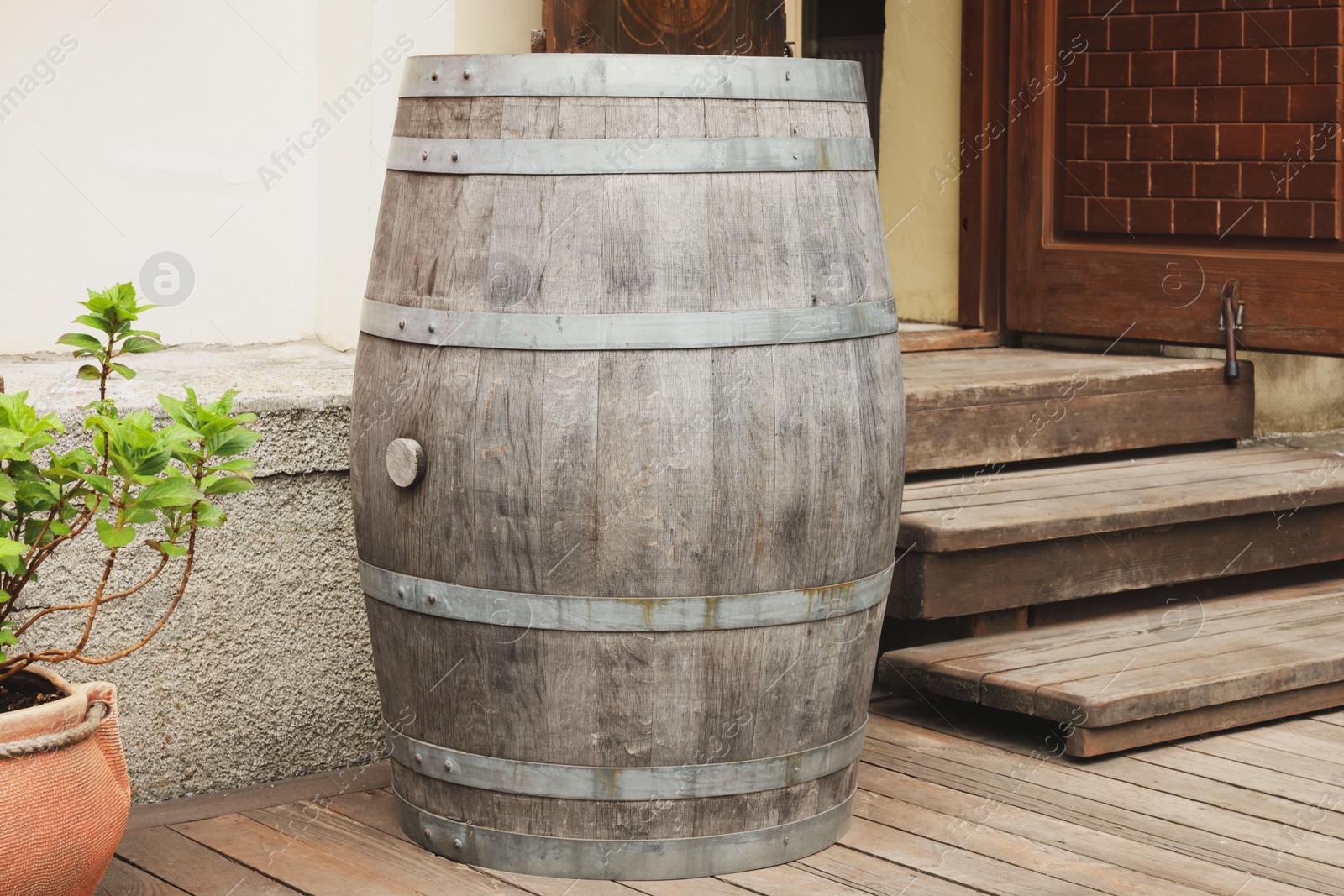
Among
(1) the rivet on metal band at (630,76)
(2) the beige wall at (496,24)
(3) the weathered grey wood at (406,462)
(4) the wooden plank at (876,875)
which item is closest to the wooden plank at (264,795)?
(3) the weathered grey wood at (406,462)

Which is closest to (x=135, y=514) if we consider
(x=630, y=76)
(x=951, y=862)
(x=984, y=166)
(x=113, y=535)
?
(x=113, y=535)

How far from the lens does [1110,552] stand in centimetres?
329

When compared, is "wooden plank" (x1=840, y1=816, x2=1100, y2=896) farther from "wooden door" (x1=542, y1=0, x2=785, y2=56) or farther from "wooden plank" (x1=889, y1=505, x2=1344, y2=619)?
"wooden door" (x1=542, y1=0, x2=785, y2=56)

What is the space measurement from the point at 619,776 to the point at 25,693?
0.80m

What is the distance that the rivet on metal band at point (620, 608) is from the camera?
220cm

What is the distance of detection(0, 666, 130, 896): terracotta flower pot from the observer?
187 centimetres

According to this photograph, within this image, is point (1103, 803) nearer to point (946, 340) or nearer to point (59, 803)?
point (59, 803)

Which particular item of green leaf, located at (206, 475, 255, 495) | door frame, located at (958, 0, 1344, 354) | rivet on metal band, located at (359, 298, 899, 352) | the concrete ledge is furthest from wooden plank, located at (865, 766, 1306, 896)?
door frame, located at (958, 0, 1344, 354)

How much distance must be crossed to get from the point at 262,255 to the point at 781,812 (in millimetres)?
1516

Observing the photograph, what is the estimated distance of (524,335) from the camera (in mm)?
2180

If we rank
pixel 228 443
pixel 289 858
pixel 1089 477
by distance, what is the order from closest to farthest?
pixel 228 443 < pixel 289 858 < pixel 1089 477

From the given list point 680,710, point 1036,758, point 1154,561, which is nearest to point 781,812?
point 680,710

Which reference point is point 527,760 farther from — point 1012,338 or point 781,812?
point 1012,338

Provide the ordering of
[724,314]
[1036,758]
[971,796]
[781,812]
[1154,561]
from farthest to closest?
1. [1154,561]
2. [1036,758]
3. [971,796]
4. [781,812]
5. [724,314]
